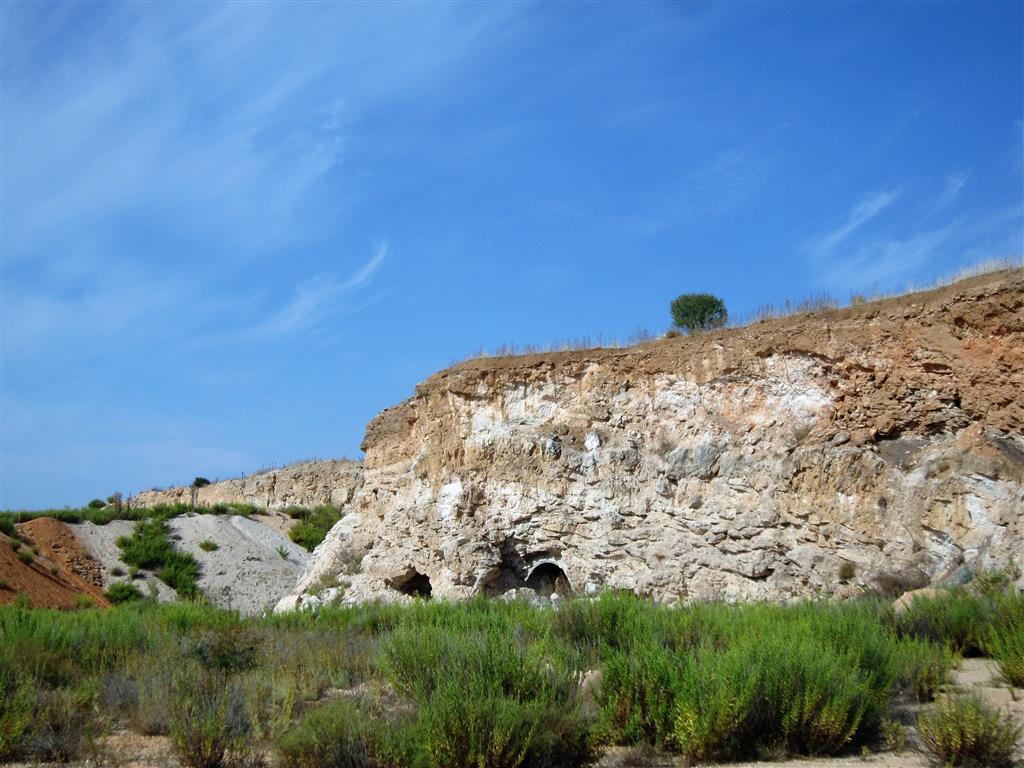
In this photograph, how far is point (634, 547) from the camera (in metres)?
17.2

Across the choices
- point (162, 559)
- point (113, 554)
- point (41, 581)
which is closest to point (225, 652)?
point (41, 581)

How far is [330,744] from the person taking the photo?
22.0ft

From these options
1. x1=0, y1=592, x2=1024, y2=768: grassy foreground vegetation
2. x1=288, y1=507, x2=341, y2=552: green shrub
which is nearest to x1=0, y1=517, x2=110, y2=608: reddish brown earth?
x1=288, y1=507, x2=341, y2=552: green shrub

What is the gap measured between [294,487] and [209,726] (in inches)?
1698

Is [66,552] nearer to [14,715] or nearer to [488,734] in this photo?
[14,715]

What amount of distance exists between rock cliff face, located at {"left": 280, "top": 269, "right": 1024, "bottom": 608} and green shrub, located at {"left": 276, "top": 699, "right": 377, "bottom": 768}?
1007 centimetres

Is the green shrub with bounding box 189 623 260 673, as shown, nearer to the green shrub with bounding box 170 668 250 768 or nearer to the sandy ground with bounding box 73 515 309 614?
the green shrub with bounding box 170 668 250 768

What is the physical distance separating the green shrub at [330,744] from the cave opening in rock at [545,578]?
1190cm

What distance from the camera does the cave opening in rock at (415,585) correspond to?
2003cm

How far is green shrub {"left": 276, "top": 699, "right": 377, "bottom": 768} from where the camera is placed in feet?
21.9

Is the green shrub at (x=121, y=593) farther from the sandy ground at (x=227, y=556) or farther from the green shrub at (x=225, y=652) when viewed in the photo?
the green shrub at (x=225, y=652)

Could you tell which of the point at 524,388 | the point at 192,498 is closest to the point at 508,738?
the point at 524,388

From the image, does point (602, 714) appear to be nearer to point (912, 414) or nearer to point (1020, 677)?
point (1020, 677)

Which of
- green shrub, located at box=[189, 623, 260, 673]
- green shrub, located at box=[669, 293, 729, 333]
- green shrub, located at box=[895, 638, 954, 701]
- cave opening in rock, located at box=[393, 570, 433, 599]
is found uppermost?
green shrub, located at box=[669, 293, 729, 333]
